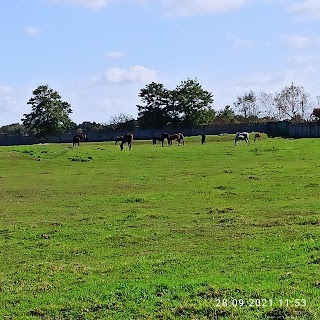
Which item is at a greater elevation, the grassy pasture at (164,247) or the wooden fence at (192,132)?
the wooden fence at (192,132)

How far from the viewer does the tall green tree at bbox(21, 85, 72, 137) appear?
91375 mm

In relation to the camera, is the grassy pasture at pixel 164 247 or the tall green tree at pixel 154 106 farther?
the tall green tree at pixel 154 106

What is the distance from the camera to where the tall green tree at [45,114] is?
91375mm

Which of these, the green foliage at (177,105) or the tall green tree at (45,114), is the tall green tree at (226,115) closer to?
the green foliage at (177,105)

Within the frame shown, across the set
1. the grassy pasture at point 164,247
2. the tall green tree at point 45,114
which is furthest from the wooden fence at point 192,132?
the grassy pasture at point 164,247

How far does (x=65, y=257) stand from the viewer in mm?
10750

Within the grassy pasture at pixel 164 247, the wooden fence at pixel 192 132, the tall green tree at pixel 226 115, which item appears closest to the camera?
the grassy pasture at pixel 164 247

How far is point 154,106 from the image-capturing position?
331ft

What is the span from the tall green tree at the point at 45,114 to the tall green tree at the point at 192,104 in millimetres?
19334

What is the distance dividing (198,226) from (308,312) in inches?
274

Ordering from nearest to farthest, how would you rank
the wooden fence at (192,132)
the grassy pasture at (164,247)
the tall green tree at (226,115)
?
the grassy pasture at (164,247) → the wooden fence at (192,132) → the tall green tree at (226,115)

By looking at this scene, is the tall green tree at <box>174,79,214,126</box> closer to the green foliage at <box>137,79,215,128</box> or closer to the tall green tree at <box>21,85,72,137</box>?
the green foliage at <box>137,79,215,128</box>

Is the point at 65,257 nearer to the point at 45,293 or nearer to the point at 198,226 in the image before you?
the point at 45,293

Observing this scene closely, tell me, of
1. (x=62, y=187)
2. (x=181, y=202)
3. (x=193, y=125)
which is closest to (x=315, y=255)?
(x=181, y=202)
